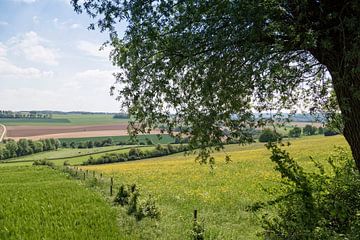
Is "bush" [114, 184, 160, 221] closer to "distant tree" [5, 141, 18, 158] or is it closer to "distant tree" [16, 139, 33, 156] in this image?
"distant tree" [5, 141, 18, 158]

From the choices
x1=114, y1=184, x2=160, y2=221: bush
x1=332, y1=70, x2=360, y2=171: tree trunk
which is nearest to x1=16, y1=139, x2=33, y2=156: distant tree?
x1=114, y1=184, x2=160, y2=221: bush

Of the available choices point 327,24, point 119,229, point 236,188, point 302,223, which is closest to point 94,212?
Result: point 119,229

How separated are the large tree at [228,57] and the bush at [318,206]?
798 millimetres

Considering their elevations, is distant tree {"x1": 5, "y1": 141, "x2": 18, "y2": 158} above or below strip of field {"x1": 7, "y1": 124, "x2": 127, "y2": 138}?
below

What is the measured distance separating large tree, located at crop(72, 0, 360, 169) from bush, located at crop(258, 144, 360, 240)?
0.80 metres

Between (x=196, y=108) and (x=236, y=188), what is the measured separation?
2000cm

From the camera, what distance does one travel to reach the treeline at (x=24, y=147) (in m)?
98.9

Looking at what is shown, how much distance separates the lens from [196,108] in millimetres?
6930

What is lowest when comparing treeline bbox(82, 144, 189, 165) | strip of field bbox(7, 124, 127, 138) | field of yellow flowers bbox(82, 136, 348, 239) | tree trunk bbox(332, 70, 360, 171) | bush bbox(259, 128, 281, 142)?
treeline bbox(82, 144, 189, 165)

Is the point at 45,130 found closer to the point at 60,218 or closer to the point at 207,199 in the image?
the point at 207,199

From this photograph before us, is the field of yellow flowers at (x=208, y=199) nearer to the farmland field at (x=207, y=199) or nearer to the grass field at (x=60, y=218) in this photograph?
the farmland field at (x=207, y=199)

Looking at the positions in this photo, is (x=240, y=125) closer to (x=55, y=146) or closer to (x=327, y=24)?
(x=327, y=24)

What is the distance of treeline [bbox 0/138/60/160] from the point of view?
98938 millimetres

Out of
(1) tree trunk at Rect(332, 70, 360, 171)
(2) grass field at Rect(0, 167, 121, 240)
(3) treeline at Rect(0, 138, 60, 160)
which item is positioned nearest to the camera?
(1) tree trunk at Rect(332, 70, 360, 171)
